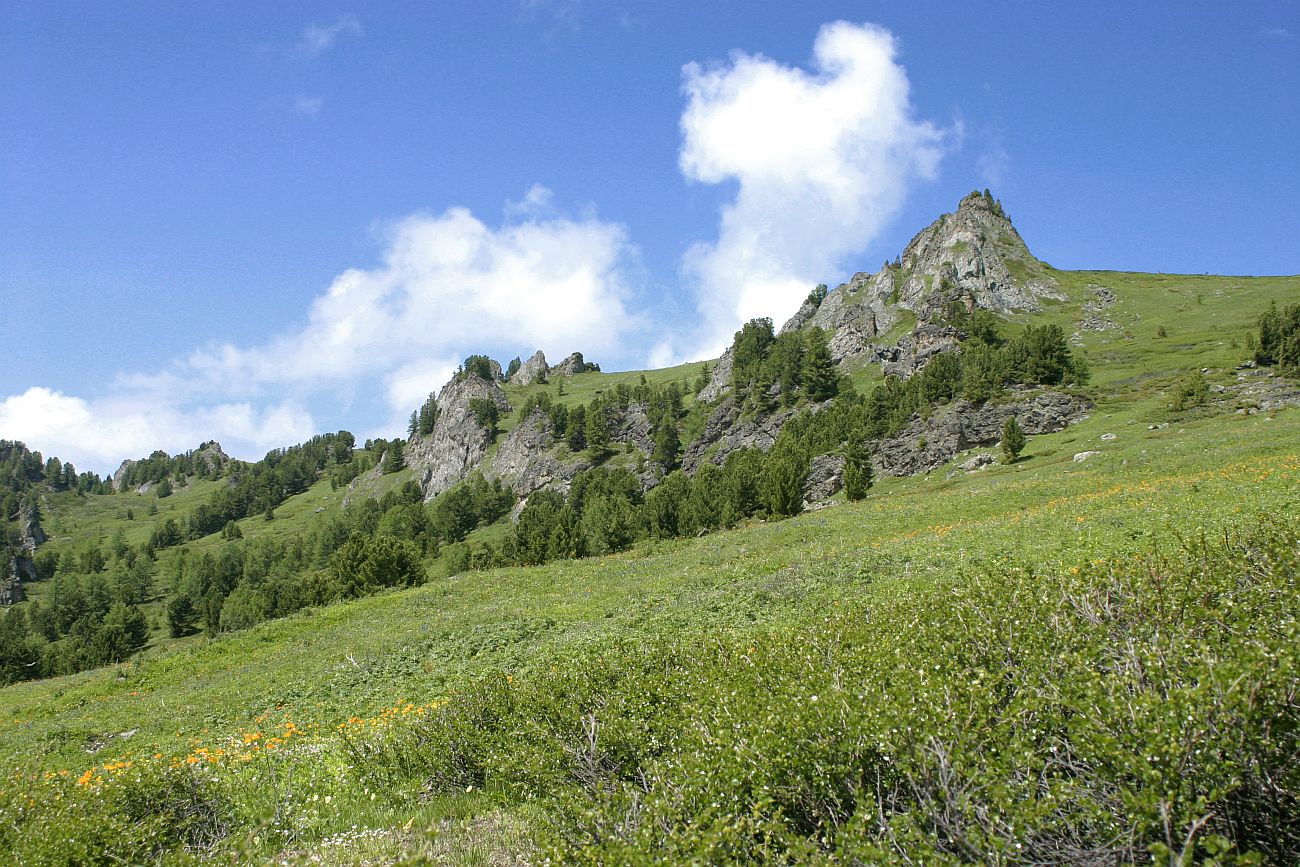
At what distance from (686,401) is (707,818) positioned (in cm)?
17921

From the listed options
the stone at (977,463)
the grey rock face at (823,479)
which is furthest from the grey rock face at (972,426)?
the grey rock face at (823,479)

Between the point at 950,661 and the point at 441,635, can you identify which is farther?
the point at 441,635

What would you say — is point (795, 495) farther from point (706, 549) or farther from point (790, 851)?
point (790, 851)

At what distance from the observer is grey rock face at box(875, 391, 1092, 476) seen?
232ft

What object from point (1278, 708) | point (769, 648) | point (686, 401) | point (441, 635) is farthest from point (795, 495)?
point (686, 401)

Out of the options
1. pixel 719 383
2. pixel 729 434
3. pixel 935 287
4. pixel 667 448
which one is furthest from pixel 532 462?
pixel 935 287

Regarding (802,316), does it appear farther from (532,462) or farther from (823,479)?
(823,479)

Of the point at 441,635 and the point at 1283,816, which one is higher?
the point at 1283,816

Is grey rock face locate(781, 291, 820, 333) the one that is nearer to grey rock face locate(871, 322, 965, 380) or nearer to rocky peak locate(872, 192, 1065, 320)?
rocky peak locate(872, 192, 1065, 320)

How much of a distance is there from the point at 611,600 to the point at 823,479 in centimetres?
5572

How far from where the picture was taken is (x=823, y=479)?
78562mm

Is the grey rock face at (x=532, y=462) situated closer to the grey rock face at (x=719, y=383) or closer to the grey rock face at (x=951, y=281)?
the grey rock face at (x=719, y=383)

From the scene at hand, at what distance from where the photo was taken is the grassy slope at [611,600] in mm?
18625

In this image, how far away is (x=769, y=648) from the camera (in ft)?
32.9
